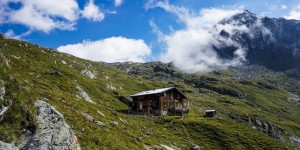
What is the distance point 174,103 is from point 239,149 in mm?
40870

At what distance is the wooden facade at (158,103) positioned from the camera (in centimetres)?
9394

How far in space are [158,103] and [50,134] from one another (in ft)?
253

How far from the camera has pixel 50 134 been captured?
18.8 m

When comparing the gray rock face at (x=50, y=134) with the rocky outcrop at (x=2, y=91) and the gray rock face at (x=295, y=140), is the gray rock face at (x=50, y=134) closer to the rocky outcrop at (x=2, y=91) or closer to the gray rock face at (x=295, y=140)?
the rocky outcrop at (x=2, y=91)

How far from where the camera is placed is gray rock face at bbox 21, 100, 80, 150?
58.3 ft

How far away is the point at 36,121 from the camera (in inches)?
726

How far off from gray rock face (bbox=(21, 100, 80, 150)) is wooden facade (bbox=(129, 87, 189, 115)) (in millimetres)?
70507

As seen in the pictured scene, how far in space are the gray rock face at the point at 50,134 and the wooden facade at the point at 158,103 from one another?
2776 inches

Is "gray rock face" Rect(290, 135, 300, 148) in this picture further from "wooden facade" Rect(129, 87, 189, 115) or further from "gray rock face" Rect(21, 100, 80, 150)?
"gray rock face" Rect(21, 100, 80, 150)

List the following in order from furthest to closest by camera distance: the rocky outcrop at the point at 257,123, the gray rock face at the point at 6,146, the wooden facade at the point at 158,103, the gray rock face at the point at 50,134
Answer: the rocky outcrop at the point at 257,123
the wooden facade at the point at 158,103
the gray rock face at the point at 50,134
the gray rock face at the point at 6,146

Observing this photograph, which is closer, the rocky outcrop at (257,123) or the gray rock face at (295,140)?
the gray rock face at (295,140)

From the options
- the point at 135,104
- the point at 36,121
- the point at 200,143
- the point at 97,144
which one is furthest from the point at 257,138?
the point at 36,121

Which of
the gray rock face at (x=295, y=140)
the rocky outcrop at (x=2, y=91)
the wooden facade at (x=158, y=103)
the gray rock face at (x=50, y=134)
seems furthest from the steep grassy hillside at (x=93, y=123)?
the gray rock face at (x=295, y=140)

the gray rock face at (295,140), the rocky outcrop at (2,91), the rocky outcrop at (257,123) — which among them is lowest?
the gray rock face at (295,140)
